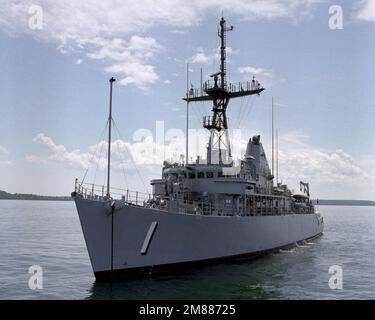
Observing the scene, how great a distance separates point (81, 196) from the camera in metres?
18.1

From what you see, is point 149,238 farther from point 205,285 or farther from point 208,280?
point 208,280

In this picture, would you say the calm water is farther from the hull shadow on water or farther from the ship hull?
the ship hull

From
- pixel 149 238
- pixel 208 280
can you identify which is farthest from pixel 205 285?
pixel 149 238

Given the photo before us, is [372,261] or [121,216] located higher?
[121,216]

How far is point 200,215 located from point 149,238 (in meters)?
3.49

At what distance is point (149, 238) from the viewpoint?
18828 millimetres

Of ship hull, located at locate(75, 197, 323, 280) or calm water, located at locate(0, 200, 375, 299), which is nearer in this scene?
calm water, located at locate(0, 200, 375, 299)

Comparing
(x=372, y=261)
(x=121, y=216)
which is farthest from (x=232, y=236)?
(x=372, y=261)

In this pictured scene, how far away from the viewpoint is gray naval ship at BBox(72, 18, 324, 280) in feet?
60.0

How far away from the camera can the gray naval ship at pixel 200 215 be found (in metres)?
18.3

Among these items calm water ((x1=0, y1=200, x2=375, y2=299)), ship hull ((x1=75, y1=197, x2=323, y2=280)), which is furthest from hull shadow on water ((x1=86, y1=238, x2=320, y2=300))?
ship hull ((x1=75, y1=197, x2=323, y2=280))

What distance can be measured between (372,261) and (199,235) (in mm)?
15245

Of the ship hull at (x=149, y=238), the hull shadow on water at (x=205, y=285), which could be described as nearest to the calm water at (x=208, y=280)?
the hull shadow on water at (x=205, y=285)
